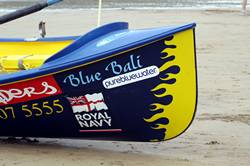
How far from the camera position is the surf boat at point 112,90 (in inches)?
174

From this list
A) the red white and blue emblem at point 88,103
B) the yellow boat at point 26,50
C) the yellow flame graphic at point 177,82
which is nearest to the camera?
the yellow flame graphic at point 177,82

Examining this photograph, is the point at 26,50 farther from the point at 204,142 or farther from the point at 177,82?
the point at 177,82

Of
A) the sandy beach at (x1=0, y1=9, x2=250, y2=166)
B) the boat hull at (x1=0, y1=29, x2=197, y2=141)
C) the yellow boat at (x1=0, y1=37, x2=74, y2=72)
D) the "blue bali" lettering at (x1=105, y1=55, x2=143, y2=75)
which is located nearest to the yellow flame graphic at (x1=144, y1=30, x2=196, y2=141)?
the boat hull at (x1=0, y1=29, x2=197, y2=141)

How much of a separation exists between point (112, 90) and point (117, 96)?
5 centimetres

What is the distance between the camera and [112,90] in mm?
4516

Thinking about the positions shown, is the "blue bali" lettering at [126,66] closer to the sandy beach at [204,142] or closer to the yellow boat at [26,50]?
the sandy beach at [204,142]

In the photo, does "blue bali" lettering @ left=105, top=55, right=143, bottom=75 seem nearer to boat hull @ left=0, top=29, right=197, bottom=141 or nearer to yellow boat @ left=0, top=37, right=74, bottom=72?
boat hull @ left=0, top=29, right=197, bottom=141

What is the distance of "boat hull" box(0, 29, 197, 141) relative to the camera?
442 centimetres

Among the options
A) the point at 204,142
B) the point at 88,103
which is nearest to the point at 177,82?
the point at 88,103

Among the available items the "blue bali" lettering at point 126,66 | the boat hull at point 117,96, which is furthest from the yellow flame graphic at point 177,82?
the "blue bali" lettering at point 126,66

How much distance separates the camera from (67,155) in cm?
472

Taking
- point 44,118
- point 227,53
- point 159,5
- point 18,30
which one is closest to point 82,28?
point 18,30

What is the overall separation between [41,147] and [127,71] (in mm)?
951

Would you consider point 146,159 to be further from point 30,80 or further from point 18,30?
point 18,30
